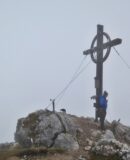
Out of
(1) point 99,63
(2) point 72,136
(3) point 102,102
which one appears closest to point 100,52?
(1) point 99,63

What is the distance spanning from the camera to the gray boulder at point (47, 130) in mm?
19047

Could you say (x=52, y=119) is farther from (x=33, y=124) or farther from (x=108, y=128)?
(x=108, y=128)

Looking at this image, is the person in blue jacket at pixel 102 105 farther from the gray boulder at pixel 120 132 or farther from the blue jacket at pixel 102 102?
the gray boulder at pixel 120 132

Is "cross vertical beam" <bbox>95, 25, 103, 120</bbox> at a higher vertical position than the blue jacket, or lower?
higher

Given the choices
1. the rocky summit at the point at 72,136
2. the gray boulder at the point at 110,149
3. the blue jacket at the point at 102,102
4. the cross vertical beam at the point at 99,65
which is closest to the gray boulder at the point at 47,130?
the rocky summit at the point at 72,136

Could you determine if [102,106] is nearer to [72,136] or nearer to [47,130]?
[72,136]

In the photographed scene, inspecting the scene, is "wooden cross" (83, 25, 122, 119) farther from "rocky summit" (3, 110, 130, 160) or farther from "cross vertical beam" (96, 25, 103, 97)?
"rocky summit" (3, 110, 130, 160)

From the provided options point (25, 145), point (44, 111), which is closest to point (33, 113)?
point (44, 111)

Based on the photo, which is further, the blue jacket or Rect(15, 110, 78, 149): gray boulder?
the blue jacket

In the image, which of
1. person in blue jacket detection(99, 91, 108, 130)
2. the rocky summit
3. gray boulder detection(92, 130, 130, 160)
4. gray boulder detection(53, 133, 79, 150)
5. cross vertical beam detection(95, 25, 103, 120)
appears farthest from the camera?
cross vertical beam detection(95, 25, 103, 120)

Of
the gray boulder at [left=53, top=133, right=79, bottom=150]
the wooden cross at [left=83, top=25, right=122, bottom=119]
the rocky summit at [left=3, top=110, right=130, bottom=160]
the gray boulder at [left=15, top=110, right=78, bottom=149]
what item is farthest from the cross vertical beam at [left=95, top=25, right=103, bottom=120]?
the gray boulder at [left=53, top=133, right=79, bottom=150]

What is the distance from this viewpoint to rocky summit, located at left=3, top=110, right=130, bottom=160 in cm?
1700

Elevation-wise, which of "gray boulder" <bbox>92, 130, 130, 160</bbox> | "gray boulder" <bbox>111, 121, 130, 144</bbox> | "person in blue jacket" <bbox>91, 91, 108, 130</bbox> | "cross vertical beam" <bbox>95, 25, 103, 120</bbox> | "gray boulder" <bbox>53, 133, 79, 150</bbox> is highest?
"cross vertical beam" <bbox>95, 25, 103, 120</bbox>

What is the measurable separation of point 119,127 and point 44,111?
5391 millimetres
